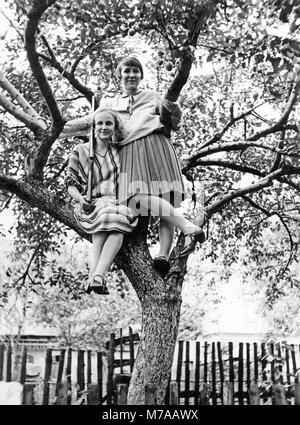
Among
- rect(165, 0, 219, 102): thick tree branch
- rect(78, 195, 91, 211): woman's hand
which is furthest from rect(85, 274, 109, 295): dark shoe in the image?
rect(165, 0, 219, 102): thick tree branch

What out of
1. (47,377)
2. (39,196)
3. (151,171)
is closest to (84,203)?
(151,171)

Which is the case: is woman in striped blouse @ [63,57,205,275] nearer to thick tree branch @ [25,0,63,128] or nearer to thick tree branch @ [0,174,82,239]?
thick tree branch @ [25,0,63,128]

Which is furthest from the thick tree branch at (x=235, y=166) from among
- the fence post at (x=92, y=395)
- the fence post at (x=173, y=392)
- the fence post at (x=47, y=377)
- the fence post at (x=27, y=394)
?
the fence post at (x=27, y=394)

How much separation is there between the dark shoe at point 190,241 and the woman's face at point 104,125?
1.26 m

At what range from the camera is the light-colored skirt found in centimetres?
491

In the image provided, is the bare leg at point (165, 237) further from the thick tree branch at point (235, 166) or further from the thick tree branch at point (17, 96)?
the thick tree branch at point (235, 166)

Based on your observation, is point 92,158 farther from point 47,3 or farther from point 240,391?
point 240,391

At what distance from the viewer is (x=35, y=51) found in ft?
16.3

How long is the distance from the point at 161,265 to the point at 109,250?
24.1 inches

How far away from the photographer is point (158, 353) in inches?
192

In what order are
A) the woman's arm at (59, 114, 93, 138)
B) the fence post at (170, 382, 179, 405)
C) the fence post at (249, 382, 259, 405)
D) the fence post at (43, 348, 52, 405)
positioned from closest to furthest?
the fence post at (170, 382, 179, 405)
the fence post at (249, 382, 259, 405)
the woman's arm at (59, 114, 93, 138)
the fence post at (43, 348, 52, 405)

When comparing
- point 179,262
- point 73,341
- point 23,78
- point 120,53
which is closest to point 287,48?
point 179,262

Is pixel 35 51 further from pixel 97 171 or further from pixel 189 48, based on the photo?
pixel 189 48

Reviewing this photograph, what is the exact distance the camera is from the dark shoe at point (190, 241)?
16.4ft
